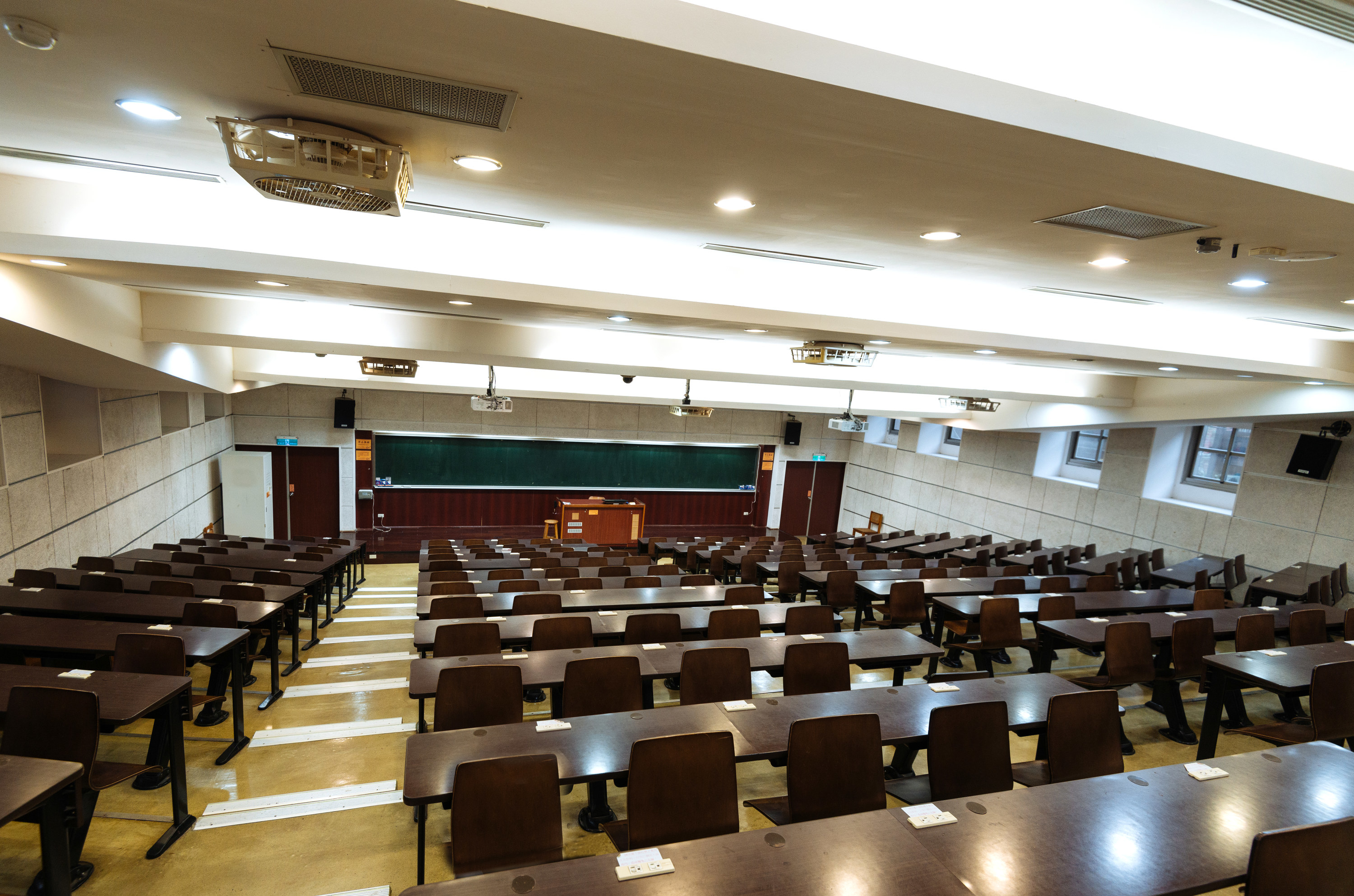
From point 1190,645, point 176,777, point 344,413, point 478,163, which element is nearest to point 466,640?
point 176,777

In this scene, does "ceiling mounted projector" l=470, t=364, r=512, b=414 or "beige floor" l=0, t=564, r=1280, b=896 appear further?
"ceiling mounted projector" l=470, t=364, r=512, b=414

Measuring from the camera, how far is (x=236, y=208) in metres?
4.16

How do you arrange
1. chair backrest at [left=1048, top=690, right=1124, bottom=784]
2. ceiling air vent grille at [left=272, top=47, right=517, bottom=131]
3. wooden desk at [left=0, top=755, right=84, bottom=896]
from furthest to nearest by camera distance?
chair backrest at [left=1048, top=690, right=1124, bottom=784] → wooden desk at [left=0, top=755, right=84, bottom=896] → ceiling air vent grille at [left=272, top=47, right=517, bottom=131]

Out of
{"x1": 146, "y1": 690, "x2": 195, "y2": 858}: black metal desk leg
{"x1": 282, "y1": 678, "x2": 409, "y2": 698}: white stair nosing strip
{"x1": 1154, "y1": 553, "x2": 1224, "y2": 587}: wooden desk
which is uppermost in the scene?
{"x1": 1154, "y1": 553, "x2": 1224, "y2": 587}: wooden desk

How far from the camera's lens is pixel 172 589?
6352mm

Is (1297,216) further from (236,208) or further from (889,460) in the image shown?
(889,460)

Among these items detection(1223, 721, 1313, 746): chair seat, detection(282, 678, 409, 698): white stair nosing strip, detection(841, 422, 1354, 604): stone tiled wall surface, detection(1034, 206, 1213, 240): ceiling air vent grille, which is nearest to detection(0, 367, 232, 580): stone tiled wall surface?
detection(282, 678, 409, 698): white stair nosing strip

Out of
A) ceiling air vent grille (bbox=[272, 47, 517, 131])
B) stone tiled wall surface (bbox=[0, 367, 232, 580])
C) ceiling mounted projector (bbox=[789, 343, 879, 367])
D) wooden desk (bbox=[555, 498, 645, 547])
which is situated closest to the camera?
ceiling air vent grille (bbox=[272, 47, 517, 131])

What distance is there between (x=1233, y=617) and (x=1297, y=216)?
5.41 m

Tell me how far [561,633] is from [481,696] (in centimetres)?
127

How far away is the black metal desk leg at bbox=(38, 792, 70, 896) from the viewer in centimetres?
302

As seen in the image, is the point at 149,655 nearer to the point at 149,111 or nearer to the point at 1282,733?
the point at 149,111

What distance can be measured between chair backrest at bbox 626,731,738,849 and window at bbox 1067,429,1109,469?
42.9 ft

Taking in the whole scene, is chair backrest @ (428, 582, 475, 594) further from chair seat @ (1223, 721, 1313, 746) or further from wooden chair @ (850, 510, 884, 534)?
wooden chair @ (850, 510, 884, 534)
